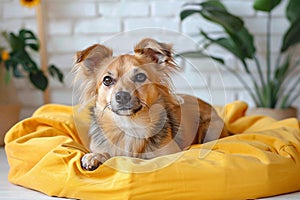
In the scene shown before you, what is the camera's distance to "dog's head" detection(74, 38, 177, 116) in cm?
177

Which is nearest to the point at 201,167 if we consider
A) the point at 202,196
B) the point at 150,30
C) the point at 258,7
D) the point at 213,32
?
the point at 202,196

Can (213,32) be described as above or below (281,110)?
above

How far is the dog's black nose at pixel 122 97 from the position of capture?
68.7 inches

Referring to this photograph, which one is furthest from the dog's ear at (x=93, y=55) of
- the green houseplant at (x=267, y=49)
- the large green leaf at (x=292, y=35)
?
the large green leaf at (x=292, y=35)

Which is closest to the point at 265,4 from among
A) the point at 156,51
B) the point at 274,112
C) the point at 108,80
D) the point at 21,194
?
the point at 274,112

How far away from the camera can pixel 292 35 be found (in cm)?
293

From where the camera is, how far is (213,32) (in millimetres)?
3322

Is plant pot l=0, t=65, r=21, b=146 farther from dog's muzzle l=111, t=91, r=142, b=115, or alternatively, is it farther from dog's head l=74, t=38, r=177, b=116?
dog's muzzle l=111, t=91, r=142, b=115

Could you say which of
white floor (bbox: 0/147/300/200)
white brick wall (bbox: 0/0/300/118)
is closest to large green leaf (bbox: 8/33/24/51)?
white brick wall (bbox: 0/0/300/118)

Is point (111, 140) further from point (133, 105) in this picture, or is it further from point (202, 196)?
point (202, 196)

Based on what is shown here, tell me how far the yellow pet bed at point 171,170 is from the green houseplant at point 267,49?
810mm

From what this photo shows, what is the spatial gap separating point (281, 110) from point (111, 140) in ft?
4.43

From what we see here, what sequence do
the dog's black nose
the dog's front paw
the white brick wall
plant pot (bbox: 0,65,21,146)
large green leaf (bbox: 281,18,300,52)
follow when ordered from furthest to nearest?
the white brick wall
plant pot (bbox: 0,65,21,146)
large green leaf (bbox: 281,18,300,52)
the dog's front paw
the dog's black nose

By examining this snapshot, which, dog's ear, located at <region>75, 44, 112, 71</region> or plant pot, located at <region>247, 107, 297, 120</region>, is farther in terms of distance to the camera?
plant pot, located at <region>247, 107, 297, 120</region>
